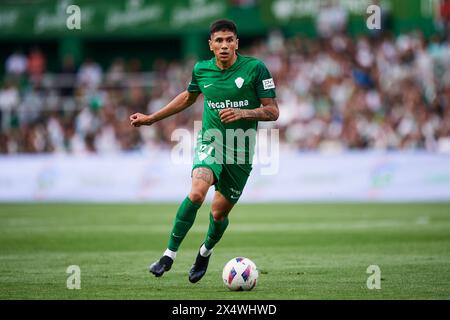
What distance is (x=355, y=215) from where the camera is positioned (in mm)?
19422

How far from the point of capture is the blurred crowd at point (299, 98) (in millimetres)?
25156

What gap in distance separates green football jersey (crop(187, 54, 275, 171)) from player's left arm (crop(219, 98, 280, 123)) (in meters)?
0.09

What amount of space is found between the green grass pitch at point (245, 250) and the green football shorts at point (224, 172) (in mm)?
1042

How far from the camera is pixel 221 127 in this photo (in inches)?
408

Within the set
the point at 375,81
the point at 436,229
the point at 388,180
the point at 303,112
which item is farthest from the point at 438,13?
the point at 436,229

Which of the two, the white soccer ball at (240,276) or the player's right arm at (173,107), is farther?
the player's right arm at (173,107)

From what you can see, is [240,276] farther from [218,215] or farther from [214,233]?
[218,215]

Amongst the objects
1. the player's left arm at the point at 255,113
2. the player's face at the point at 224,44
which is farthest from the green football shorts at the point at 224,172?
the player's face at the point at 224,44

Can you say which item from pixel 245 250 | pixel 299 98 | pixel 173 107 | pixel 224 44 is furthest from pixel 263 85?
pixel 299 98

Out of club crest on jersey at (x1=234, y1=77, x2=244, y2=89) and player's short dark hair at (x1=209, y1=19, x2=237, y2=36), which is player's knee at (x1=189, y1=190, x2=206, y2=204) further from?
player's short dark hair at (x1=209, y1=19, x2=237, y2=36)

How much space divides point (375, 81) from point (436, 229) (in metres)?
11.0

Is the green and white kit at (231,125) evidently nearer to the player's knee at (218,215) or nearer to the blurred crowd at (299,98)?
the player's knee at (218,215)

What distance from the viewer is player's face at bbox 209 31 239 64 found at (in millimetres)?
10227

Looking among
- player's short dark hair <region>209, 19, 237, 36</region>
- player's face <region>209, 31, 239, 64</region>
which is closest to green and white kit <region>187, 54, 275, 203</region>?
player's face <region>209, 31, 239, 64</region>
